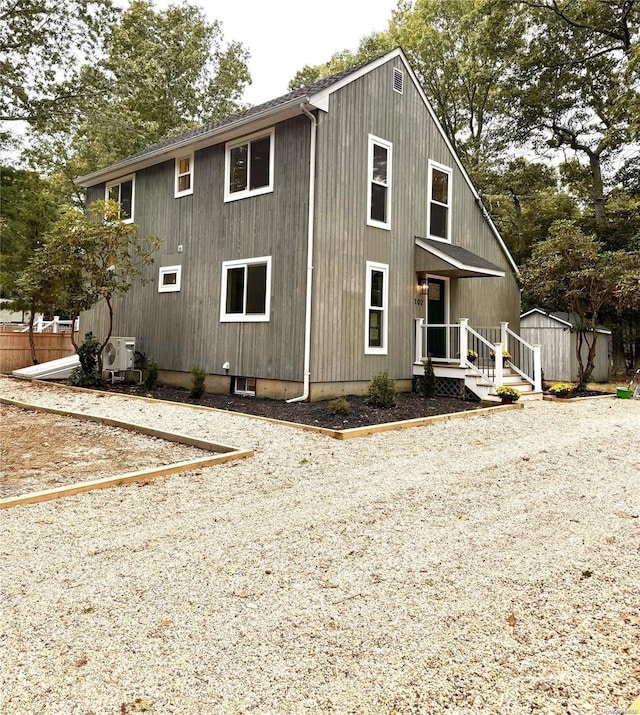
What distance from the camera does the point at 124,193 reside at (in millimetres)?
14094

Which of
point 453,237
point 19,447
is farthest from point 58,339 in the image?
point 453,237

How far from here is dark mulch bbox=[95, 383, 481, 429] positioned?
318 inches

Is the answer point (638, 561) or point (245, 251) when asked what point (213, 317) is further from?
point (638, 561)

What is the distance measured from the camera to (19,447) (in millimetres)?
6254

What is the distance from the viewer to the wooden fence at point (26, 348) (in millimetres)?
14914

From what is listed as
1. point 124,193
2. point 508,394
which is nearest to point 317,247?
point 508,394

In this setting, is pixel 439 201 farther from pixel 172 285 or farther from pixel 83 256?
pixel 83 256

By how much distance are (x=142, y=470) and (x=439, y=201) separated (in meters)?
10.0

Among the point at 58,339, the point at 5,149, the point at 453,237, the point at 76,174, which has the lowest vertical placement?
the point at 58,339

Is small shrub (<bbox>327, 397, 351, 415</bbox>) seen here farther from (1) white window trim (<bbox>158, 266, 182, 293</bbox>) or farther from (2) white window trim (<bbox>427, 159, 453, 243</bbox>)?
(1) white window trim (<bbox>158, 266, 182, 293</bbox>)

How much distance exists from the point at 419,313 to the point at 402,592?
9526 millimetres

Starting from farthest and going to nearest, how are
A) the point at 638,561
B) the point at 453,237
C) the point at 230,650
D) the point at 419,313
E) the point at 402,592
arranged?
the point at 453,237
the point at 419,313
the point at 638,561
the point at 402,592
the point at 230,650

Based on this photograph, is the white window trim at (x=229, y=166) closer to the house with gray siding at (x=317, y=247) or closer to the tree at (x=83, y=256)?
the house with gray siding at (x=317, y=247)

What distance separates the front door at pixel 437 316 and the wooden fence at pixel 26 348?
11053mm
